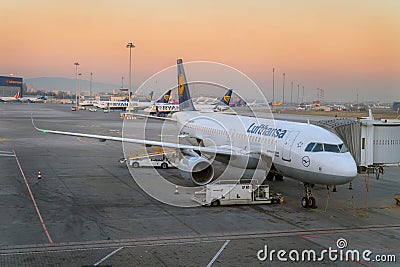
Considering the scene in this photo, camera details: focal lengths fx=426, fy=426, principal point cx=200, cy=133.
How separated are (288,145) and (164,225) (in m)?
7.32

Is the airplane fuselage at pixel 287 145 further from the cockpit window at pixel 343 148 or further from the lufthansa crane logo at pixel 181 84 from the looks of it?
the lufthansa crane logo at pixel 181 84

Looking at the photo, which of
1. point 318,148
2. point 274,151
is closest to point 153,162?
point 274,151

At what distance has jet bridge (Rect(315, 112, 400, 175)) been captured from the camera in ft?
66.3

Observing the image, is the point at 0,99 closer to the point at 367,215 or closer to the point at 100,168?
the point at 100,168

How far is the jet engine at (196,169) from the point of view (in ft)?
67.4

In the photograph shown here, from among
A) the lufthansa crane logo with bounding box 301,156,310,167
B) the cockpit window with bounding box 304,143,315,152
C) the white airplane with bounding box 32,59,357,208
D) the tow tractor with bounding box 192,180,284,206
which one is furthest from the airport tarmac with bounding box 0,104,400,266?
the cockpit window with bounding box 304,143,315,152

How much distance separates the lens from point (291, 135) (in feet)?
66.8

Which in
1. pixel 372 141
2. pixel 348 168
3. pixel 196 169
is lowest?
pixel 196 169

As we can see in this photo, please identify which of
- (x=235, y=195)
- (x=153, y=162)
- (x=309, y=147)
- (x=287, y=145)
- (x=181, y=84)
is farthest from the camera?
(x=181, y=84)

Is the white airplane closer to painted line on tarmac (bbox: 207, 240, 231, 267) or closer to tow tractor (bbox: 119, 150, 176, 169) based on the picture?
tow tractor (bbox: 119, 150, 176, 169)

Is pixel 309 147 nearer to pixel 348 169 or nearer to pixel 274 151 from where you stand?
pixel 348 169

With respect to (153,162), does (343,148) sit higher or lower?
higher

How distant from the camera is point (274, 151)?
21031mm

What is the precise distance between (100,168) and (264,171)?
12.3 m
